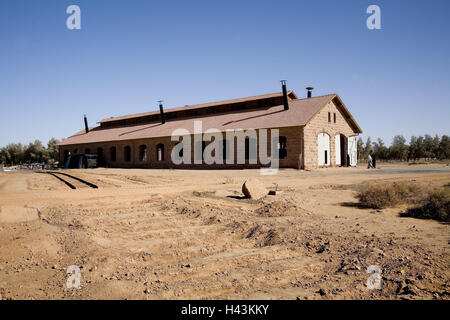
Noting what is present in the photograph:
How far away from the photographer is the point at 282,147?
2283cm

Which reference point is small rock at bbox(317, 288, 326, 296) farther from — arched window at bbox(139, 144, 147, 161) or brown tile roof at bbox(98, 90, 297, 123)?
arched window at bbox(139, 144, 147, 161)

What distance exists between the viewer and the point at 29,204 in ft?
26.8

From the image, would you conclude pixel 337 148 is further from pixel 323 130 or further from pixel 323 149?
pixel 323 130

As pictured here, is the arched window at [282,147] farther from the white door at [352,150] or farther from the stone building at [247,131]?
the white door at [352,150]

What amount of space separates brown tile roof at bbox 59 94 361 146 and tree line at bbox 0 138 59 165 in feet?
119

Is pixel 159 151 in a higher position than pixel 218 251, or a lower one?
higher

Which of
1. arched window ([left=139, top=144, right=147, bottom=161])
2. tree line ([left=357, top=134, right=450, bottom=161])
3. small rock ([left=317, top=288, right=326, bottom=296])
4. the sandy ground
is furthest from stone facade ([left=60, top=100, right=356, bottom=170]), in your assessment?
tree line ([left=357, top=134, right=450, bottom=161])

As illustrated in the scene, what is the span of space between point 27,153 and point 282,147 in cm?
6359

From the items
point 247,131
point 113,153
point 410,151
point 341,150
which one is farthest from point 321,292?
point 410,151

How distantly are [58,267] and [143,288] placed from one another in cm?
152

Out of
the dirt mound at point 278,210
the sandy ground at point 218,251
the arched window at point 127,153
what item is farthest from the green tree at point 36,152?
the dirt mound at point 278,210

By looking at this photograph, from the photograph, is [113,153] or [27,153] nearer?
[113,153]
